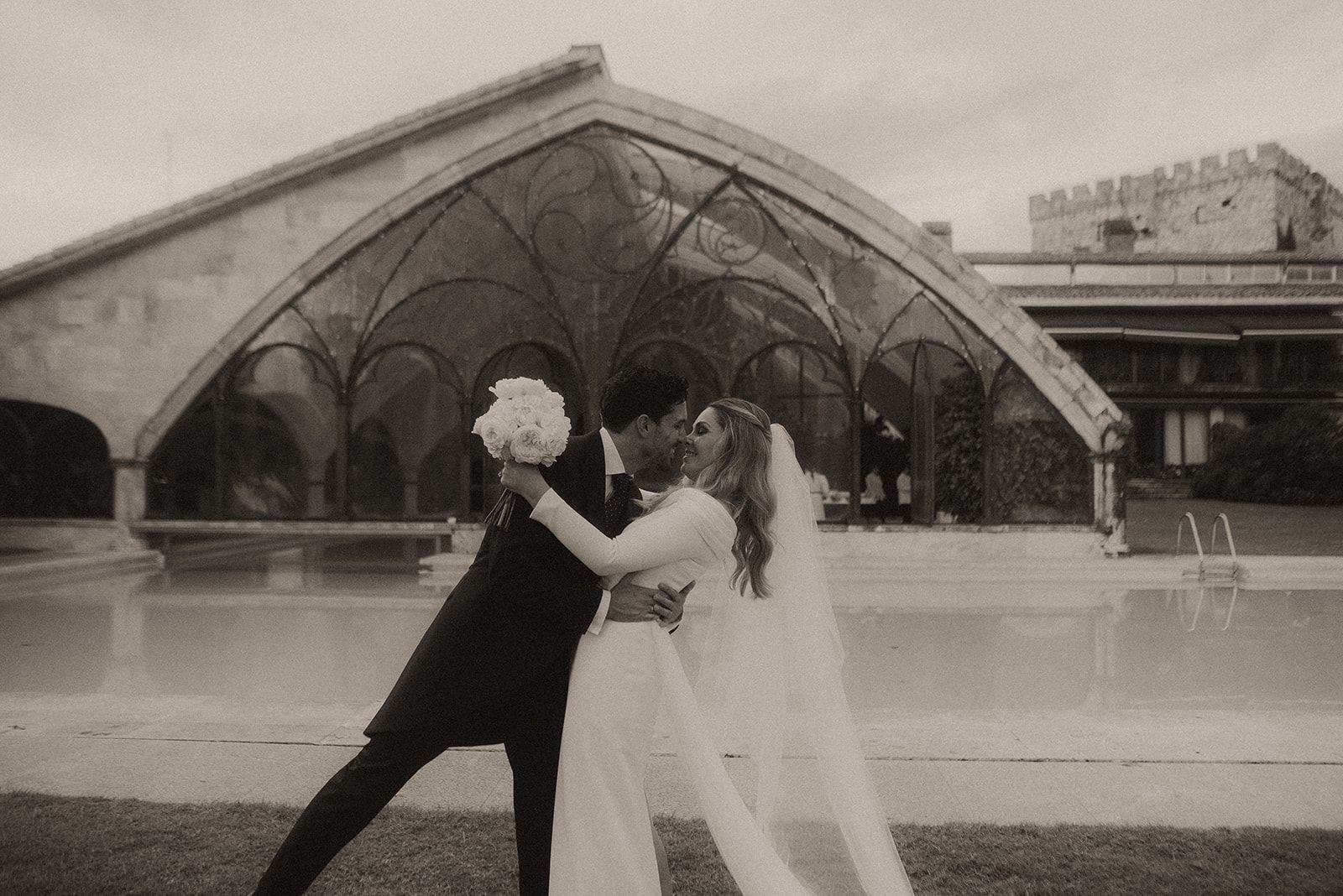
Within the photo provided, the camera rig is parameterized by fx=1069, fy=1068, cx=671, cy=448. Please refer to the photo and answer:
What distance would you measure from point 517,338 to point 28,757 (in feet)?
32.9

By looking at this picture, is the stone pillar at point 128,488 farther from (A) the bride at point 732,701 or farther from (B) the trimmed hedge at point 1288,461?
(B) the trimmed hedge at point 1288,461

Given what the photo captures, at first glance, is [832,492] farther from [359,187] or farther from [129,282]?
[129,282]

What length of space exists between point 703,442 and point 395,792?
1451 millimetres

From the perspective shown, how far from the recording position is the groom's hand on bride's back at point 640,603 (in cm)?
324

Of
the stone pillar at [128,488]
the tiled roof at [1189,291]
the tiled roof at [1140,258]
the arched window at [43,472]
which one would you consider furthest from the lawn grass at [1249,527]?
the arched window at [43,472]

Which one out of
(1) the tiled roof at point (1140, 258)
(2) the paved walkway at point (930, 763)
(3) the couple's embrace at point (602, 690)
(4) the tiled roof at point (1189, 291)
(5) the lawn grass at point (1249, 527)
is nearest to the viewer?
(3) the couple's embrace at point (602, 690)

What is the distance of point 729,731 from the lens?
387 cm

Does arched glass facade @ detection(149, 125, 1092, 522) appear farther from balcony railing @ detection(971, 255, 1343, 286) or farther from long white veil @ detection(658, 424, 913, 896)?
balcony railing @ detection(971, 255, 1343, 286)

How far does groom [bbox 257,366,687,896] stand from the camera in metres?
3.09

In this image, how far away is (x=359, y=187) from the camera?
47.8ft

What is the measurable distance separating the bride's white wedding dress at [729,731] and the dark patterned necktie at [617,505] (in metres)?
0.07

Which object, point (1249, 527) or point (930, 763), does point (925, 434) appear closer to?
point (1249, 527)

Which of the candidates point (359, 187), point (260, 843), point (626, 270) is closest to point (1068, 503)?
point (626, 270)

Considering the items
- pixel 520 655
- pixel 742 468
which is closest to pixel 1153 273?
pixel 742 468
